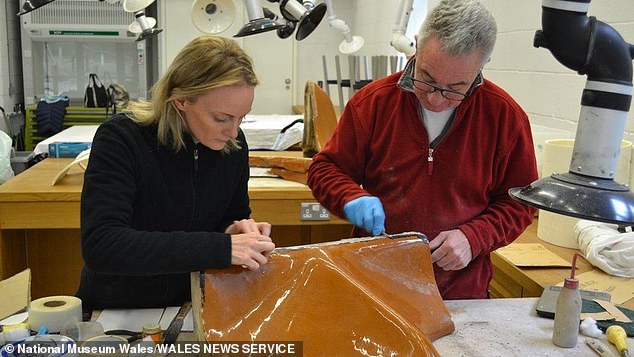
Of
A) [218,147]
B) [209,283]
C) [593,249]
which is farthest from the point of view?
[593,249]

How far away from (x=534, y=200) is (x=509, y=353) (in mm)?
457

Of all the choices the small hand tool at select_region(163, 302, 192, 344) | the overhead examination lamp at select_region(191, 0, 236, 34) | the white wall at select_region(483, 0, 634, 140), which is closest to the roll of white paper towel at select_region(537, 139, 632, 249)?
the white wall at select_region(483, 0, 634, 140)

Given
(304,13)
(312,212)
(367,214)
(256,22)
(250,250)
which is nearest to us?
(250,250)

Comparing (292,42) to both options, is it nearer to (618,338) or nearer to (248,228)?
(248,228)

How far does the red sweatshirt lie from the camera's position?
5.07ft

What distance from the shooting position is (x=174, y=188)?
140 centimetres

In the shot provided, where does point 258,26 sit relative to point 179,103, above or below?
above

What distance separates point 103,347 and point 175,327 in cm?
19

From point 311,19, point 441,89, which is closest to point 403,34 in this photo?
point 311,19

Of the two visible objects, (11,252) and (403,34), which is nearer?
(11,252)

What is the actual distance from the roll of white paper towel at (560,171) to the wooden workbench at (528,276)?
0.03 m

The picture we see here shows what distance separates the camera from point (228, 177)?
58.7 inches

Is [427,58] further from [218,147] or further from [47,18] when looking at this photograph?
[47,18]

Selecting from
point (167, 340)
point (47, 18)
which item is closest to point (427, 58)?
point (167, 340)
